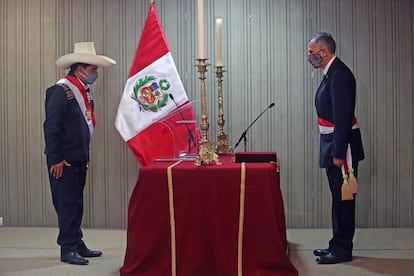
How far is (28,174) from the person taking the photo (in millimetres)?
5098

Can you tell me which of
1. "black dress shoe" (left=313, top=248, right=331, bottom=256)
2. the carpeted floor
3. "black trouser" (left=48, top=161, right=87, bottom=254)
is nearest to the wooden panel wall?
the carpeted floor

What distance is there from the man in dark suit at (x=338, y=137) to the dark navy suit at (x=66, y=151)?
4.95 ft

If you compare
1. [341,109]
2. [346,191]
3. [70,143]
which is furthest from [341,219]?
[70,143]

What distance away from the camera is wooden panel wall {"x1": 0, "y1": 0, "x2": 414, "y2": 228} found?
484 cm

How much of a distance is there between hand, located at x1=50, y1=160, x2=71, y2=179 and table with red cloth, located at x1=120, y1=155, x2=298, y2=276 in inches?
29.1

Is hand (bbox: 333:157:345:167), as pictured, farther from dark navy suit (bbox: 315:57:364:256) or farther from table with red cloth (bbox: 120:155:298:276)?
table with red cloth (bbox: 120:155:298:276)

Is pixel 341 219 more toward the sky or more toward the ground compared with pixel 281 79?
more toward the ground

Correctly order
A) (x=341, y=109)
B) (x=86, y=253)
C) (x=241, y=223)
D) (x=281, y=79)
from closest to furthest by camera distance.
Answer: (x=241, y=223) < (x=341, y=109) < (x=86, y=253) < (x=281, y=79)

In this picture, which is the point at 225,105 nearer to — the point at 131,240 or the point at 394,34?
the point at 394,34

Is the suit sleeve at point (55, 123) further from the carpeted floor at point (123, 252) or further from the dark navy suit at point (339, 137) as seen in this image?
the dark navy suit at point (339, 137)

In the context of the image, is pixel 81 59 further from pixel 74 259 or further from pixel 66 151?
pixel 74 259

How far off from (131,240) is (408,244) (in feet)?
6.68

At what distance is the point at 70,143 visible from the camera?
3934 mm

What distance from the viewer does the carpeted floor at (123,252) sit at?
145 inches
